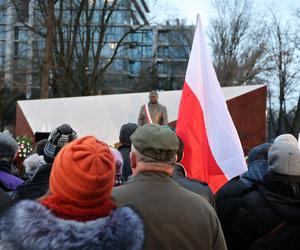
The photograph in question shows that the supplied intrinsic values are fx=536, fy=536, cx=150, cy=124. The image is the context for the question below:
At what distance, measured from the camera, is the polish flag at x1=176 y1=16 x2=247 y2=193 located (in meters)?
4.43

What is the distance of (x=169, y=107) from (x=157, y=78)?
37647mm

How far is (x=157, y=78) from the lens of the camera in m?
51.8

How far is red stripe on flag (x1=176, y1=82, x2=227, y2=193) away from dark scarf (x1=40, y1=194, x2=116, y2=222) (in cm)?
257

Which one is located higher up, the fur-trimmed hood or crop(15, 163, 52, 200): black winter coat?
the fur-trimmed hood

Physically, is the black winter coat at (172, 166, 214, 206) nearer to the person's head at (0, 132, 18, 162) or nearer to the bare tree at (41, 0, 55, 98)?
the person's head at (0, 132, 18, 162)

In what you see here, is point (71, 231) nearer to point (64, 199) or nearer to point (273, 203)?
point (64, 199)

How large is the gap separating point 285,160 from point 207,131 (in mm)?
1408

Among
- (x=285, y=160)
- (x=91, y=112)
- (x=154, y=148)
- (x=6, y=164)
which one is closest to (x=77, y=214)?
(x=154, y=148)

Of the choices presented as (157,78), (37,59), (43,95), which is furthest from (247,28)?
(43,95)

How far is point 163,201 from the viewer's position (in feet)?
7.86

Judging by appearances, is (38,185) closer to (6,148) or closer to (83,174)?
(6,148)

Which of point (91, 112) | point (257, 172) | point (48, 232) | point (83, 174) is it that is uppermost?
point (83, 174)

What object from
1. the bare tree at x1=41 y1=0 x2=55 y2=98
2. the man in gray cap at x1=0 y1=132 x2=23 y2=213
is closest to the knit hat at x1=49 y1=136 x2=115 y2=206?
the man in gray cap at x1=0 y1=132 x2=23 y2=213

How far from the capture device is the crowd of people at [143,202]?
6.01 ft
